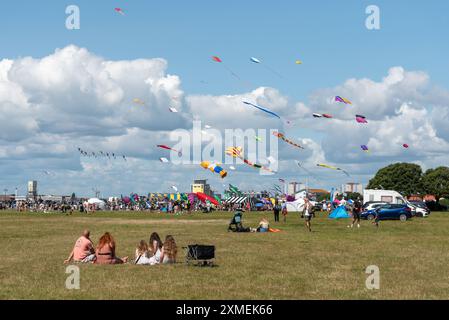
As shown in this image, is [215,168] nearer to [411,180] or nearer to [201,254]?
A: [201,254]

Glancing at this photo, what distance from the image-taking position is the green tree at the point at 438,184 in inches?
5246

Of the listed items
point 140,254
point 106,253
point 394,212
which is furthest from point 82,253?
point 394,212

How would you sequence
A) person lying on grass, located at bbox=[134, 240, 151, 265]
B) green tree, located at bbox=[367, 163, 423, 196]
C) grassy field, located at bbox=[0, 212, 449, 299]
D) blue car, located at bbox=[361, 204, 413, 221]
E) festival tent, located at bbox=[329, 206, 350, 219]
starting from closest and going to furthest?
grassy field, located at bbox=[0, 212, 449, 299] → person lying on grass, located at bbox=[134, 240, 151, 265] → blue car, located at bbox=[361, 204, 413, 221] → festival tent, located at bbox=[329, 206, 350, 219] → green tree, located at bbox=[367, 163, 423, 196]

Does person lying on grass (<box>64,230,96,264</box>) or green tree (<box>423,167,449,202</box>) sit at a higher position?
green tree (<box>423,167,449,202</box>)

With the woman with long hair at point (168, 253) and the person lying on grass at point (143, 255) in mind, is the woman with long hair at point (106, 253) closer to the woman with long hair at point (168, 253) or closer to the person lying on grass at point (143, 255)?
the person lying on grass at point (143, 255)

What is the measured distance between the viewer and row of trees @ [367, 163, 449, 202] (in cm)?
13200

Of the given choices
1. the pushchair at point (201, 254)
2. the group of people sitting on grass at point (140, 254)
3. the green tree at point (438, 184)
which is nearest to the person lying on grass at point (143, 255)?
the group of people sitting on grass at point (140, 254)

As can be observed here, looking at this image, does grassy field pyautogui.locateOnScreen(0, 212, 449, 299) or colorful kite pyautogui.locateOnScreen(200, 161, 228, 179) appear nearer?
grassy field pyautogui.locateOnScreen(0, 212, 449, 299)

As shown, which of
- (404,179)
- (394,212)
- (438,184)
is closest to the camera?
(394,212)

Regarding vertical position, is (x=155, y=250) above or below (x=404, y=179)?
below

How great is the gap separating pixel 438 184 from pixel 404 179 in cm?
837

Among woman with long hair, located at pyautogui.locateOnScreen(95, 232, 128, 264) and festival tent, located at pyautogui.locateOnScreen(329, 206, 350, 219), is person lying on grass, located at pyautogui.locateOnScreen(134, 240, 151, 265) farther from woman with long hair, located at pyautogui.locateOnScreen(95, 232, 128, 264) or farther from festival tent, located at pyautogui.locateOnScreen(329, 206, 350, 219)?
festival tent, located at pyautogui.locateOnScreen(329, 206, 350, 219)

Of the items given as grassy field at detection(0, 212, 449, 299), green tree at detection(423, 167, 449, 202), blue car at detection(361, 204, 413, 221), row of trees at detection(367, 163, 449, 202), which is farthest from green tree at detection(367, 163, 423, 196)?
grassy field at detection(0, 212, 449, 299)

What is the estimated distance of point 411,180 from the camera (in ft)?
433
